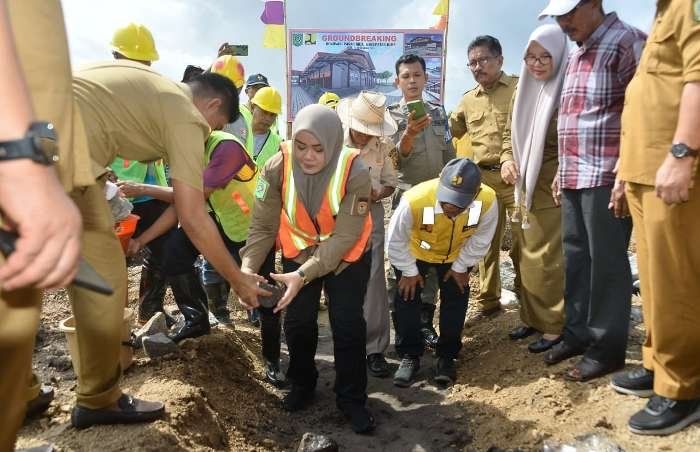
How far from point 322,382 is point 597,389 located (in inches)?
69.3

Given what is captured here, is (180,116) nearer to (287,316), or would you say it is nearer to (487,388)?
(287,316)

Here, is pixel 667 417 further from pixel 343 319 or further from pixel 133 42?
pixel 133 42

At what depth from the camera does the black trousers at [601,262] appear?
277cm

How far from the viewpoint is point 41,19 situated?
1.35 m

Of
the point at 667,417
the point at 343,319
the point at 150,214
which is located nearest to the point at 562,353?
the point at 667,417

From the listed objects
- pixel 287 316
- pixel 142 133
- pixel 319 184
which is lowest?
pixel 287 316

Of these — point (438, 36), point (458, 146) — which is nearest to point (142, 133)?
point (458, 146)

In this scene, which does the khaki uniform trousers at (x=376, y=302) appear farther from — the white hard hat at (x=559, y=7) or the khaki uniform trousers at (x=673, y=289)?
the khaki uniform trousers at (x=673, y=289)

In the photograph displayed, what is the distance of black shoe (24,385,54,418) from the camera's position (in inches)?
96.4

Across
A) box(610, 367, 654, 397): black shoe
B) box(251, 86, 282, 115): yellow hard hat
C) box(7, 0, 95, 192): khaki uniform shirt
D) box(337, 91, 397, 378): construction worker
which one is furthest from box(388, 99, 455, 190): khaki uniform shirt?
box(7, 0, 95, 192): khaki uniform shirt

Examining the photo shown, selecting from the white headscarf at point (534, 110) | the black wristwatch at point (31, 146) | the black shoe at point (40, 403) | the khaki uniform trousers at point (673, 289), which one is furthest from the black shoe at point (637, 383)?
the black shoe at point (40, 403)

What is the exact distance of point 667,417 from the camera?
225cm

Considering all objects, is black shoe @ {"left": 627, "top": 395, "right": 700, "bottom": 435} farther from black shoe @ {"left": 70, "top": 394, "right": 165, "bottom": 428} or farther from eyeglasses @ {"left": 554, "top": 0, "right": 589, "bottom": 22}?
black shoe @ {"left": 70, "top": 394, "right": 165, "bottom": 428}

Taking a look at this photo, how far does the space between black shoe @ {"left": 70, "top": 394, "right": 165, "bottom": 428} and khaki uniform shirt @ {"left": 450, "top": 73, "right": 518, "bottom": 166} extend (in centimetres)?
308
